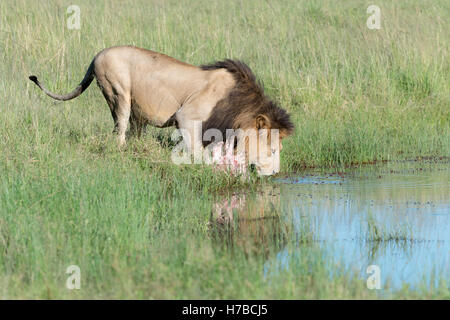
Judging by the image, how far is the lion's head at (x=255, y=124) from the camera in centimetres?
658

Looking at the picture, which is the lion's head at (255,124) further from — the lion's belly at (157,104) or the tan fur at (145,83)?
the lion's belly at (157,104)

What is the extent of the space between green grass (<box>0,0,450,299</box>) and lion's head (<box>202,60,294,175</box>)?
0.28m

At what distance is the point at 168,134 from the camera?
7.74m

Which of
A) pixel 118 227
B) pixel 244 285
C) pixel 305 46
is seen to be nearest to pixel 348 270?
pixel 244 285

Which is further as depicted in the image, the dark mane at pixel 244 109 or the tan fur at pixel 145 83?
the tan fur at pixel 145 83

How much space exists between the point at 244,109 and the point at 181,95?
75 centimetres

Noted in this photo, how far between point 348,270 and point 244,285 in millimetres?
622

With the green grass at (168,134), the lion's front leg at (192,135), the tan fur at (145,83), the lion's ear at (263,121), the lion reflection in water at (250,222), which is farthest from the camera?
the tan fur at (145,83)

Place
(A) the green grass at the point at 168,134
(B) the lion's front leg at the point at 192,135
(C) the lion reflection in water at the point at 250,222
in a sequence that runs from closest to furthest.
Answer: (A) the green grass at the point at 168,134 < (C) the lion reflection in water at the point at 250,222 < (B) the lion's front leg at the point at 192,135

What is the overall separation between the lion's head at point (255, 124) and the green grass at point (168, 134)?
0.28 m

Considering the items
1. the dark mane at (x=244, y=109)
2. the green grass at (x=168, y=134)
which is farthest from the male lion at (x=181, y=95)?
the green grass at (x=168, y=134)

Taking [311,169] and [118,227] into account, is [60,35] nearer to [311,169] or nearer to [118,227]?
[311,169]

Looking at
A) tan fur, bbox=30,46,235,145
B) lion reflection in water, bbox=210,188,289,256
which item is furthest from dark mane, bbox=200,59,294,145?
lion reflection in water, bbox=210,188,289,256

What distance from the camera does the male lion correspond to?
6.64 m
